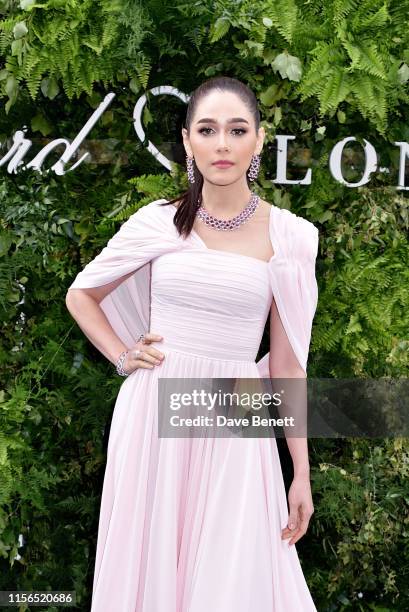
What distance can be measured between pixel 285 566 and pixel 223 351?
0.88m

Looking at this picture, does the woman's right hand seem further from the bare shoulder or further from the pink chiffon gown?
the bare shoulder

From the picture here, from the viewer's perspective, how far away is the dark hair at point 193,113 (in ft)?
11.2

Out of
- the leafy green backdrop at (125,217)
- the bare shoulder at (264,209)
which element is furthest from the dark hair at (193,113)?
the leafy green backdrop at (125,217)

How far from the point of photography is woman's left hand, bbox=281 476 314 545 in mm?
3484

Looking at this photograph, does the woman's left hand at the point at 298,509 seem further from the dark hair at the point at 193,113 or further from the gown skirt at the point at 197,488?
the dark hair at the point at 193,113

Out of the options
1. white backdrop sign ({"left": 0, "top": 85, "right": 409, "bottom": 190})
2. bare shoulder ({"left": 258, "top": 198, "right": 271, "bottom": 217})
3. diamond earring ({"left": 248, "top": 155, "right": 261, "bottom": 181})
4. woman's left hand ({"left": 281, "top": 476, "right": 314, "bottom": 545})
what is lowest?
woman's left hand ({"left": 281, "top": 476, "right": 314, "bottom": 545})

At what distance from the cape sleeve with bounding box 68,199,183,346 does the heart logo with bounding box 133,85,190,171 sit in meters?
0.79

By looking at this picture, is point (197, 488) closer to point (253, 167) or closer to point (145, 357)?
point (145, 357)

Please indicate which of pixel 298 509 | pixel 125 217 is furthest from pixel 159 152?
pixel 298 509

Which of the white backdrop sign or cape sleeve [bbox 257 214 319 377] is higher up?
the white backdrop sign

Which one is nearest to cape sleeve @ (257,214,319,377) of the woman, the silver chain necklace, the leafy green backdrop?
the woman

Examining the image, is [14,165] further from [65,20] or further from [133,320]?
[133,320]

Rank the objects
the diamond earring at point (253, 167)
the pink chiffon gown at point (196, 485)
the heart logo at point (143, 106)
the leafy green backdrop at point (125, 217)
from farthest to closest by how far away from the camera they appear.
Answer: the heart logo at point (143, 106), the leafy green backdrop at point (125, 217), the diamond earring at point (253, 167), the pink chiffon gown at point (196, 485)
